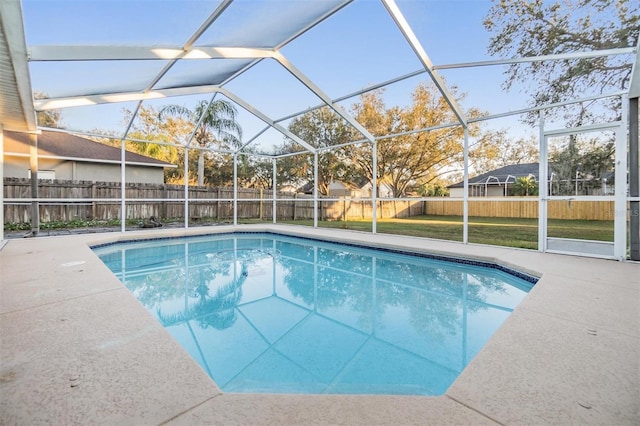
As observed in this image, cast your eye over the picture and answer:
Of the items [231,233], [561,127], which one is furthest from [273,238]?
[561,127]

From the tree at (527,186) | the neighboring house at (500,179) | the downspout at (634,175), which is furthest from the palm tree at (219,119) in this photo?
the downspout at (634,175)

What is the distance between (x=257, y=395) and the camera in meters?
1.61

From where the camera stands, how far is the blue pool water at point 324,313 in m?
2.37

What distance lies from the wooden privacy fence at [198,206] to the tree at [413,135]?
7.52 feet

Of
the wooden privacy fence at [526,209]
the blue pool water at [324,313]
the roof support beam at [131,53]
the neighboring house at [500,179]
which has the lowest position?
the blue pool water at [324,313]

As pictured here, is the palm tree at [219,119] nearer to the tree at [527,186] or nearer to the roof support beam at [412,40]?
the roof support beam at [412,40]

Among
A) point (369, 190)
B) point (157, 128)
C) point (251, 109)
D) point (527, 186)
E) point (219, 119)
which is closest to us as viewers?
point (251, 109)

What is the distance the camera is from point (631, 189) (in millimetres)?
4859

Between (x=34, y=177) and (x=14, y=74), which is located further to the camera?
(x=34, y=177)

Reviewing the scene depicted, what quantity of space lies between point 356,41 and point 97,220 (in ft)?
33.1

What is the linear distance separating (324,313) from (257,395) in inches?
84.5

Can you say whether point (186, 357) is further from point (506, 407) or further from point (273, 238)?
point (273, 238)

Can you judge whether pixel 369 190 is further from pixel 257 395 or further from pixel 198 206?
pixel 257 395

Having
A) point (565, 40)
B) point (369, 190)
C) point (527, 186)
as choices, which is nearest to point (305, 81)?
point (565, 40)
